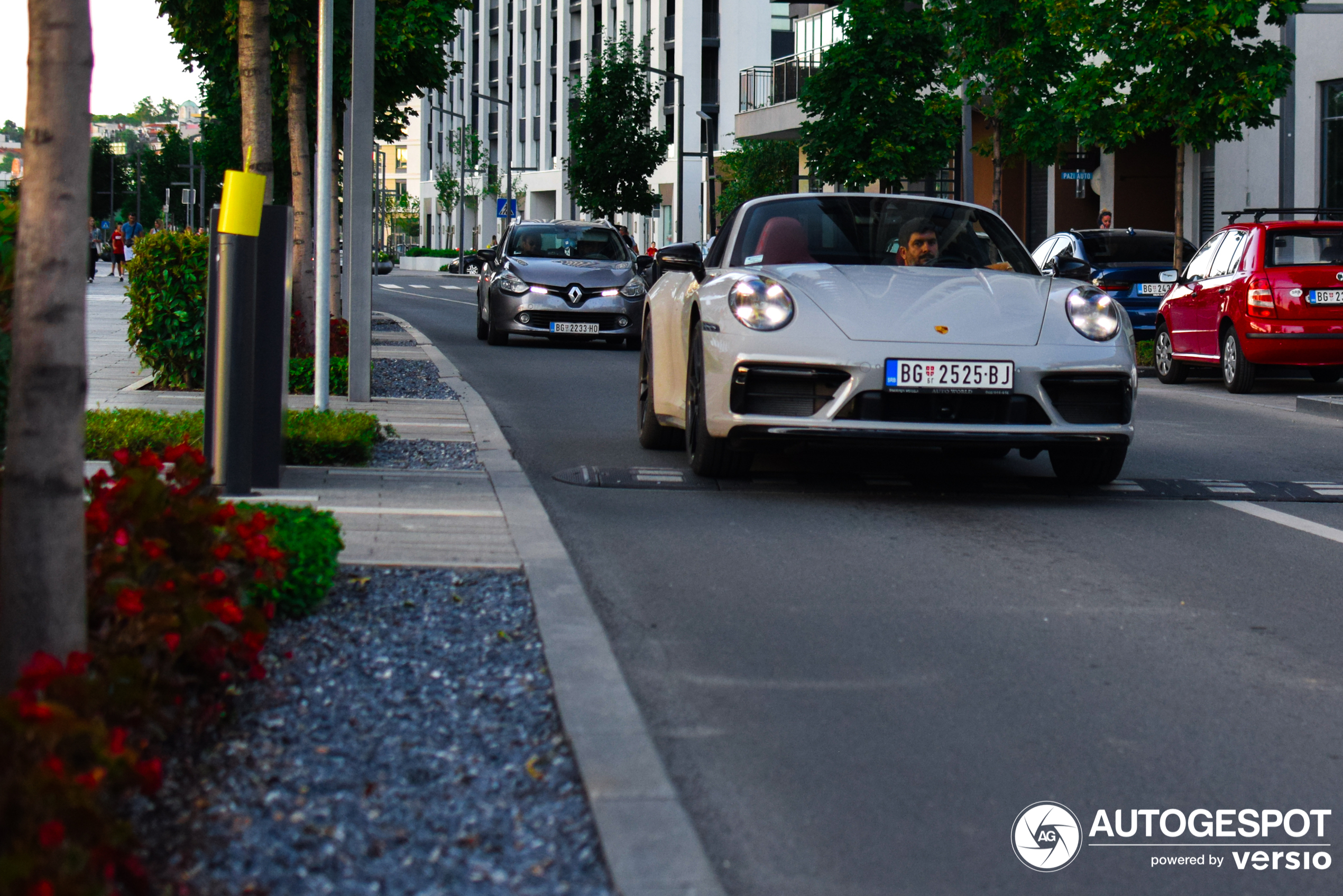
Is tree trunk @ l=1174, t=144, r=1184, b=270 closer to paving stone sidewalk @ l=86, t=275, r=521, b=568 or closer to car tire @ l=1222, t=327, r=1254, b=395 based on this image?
car tire @ l=1222, t=327, r=1254, b=395

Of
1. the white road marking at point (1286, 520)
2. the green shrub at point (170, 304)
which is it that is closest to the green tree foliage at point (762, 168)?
the green shrub at point (170, 304)

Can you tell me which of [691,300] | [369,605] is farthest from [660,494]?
[369,605]

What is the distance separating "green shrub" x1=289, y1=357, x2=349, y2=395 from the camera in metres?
12.8

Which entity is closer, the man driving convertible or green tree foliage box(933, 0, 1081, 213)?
the man driving convertible

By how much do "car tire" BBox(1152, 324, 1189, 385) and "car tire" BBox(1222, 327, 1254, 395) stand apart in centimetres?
128

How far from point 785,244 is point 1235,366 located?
9.00m

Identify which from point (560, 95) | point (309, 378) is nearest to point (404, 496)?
point (309, 378)

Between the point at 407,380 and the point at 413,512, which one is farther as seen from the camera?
the point at 407,380

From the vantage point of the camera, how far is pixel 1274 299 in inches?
626

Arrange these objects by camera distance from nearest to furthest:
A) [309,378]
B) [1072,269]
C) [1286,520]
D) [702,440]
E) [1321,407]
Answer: [1286,520] < [702,440] < [1072,269] < [309,378] < [1321,407]

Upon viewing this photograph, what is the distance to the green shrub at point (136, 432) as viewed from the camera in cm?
814

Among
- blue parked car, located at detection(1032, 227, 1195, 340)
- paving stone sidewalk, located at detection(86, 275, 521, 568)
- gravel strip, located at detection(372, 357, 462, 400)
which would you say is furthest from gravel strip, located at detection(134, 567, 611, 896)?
blue parked car, located at detection(1032, 227, 1195, 340)

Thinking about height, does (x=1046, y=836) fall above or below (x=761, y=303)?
below

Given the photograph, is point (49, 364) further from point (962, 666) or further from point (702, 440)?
point (702, 440)
